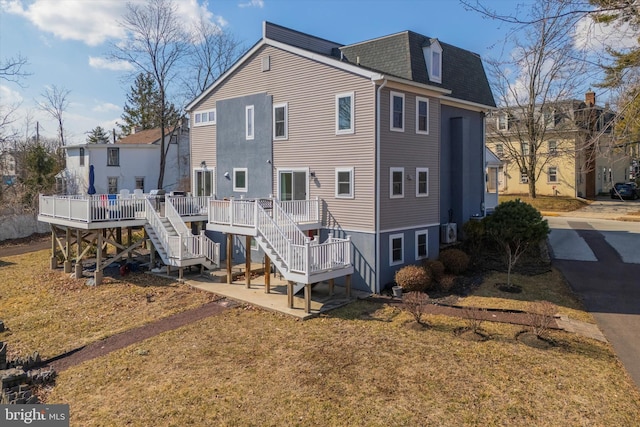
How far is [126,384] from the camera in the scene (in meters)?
Answer: 9.06

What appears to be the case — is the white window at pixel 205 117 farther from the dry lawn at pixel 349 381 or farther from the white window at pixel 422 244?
the dry lawn at pixel 349 381

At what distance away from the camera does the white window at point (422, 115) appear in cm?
1673

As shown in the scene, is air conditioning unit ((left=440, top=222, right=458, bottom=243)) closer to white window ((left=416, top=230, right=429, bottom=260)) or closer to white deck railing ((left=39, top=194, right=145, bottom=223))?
white window ((left=416, top=230, right=429, bottom=260))

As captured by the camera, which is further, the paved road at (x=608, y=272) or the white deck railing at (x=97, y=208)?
the white deck railing at (x=97, y=208)

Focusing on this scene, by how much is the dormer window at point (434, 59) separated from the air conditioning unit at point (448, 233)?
6328 mm

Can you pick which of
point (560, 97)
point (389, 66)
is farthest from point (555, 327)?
point (560, 97)

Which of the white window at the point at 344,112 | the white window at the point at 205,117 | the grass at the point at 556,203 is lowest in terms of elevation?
the grass at the point at 556,203

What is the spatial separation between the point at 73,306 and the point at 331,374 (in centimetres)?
1023

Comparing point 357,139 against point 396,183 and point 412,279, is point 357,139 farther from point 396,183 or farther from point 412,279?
point 412,279

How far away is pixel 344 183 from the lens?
16.0 metres

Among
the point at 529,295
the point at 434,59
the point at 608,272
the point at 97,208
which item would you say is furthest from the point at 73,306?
the point at 608,272

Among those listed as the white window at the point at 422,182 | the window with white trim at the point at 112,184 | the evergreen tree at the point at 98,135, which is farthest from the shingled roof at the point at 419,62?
the evergreen tree at the point at 98,135

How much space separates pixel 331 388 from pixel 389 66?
45.2 ft

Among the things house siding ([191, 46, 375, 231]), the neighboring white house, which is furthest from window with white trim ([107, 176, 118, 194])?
house siding ([191, 46, 375, 231])
